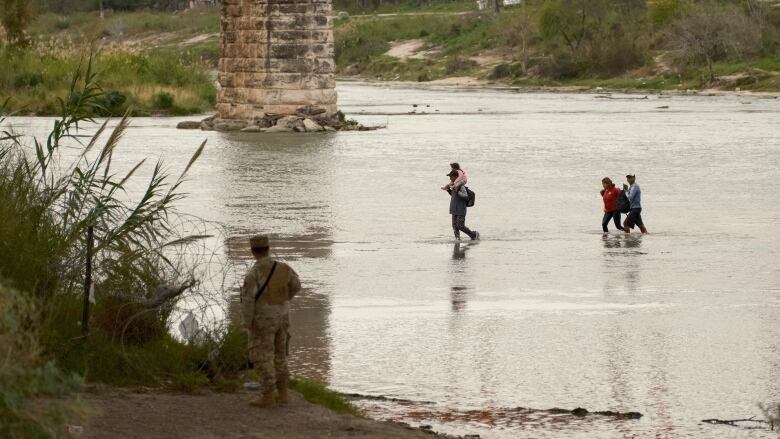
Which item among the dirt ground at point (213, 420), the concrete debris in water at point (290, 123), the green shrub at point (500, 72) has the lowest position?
the green shrub at point (500, 72)

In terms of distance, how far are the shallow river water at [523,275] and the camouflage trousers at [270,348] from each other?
997mm

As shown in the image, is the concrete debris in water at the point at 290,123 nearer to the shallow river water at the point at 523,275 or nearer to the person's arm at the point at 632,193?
the shallow river water at the point at 523,275

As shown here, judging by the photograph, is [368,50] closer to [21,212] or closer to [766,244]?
[766,244]

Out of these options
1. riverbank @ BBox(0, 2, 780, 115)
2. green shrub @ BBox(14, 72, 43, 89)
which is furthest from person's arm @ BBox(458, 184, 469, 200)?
green shrub @ BBox(14, 72, 43, 89)

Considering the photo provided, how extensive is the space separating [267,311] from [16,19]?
4590cm

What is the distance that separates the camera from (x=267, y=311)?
10.3 metres

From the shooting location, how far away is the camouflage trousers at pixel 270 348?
10.3 meters

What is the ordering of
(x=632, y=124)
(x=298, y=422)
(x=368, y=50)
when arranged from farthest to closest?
(x=368, y=50) < (x=632, y=124) < (x=298, y=422)

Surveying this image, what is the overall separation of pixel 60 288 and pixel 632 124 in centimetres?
3721

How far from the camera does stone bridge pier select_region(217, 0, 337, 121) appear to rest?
142ft

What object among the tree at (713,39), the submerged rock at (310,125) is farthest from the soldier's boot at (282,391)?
the tree at (713,39)

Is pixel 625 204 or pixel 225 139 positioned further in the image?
pixel 225 139

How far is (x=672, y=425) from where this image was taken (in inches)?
431

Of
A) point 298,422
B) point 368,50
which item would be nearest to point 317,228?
point 298,422
